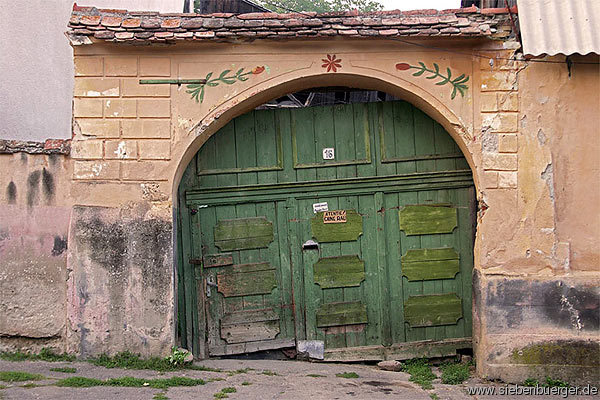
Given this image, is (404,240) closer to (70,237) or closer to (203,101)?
(203,101)

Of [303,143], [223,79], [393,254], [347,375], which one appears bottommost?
[347,375]

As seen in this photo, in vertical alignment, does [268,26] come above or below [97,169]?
above

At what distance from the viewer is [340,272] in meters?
6.63

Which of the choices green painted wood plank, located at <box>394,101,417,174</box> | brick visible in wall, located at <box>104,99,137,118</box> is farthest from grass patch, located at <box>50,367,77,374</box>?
green painted wood plank, located at <box>394,101,417,174</box>

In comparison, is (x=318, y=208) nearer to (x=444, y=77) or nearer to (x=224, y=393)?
(x=444, y=77)

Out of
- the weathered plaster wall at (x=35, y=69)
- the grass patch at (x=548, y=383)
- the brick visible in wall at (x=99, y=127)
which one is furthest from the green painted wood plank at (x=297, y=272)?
the weathered plaster wall at (x=35, y=69)

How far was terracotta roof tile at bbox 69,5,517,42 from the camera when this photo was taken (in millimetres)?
5840

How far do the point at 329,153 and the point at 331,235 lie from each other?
0.88 m

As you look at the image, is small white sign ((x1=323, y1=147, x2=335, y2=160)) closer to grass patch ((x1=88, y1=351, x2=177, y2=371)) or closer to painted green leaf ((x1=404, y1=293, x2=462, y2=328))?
painted green leaf ((x1=404, y1=293, x2=462, y2=328))

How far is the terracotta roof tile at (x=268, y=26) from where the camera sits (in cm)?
584

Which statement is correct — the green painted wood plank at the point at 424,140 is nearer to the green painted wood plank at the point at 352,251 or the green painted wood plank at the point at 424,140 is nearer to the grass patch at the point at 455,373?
the green painted wood plank at the point at 352,251

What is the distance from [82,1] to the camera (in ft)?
32.6

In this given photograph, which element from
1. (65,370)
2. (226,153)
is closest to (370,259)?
(226,153)

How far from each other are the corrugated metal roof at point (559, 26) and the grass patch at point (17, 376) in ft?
17.2
